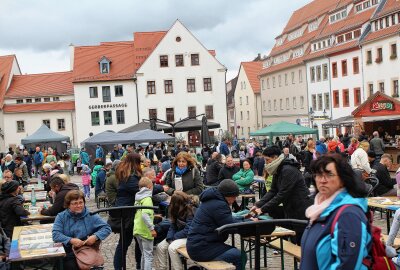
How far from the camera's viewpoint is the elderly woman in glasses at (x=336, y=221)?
11.9ft

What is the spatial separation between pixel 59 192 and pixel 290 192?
11.4ft

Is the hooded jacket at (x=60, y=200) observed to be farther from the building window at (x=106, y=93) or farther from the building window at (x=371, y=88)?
the building window at (x=106, y=93)

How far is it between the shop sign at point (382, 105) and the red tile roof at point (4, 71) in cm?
3844

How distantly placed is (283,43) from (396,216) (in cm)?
6079

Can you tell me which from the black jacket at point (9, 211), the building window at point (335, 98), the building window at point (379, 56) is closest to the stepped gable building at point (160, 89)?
the building window at point (335, 98)

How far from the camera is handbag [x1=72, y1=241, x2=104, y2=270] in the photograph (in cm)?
706

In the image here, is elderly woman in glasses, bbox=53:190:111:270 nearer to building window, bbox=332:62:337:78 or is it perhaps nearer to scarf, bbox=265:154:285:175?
scarf, bbox=265:154:285:175

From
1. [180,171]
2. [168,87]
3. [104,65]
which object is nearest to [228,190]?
[180,171]

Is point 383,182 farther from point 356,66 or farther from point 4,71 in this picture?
point 4,71

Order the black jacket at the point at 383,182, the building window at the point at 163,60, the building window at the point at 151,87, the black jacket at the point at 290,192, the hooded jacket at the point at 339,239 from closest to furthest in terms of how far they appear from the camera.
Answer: the hooded jacket at the point at 339,239, the black jacket at the point at 290,192, the black jacket at the point at 383,182, the building window at the point at 163,60, the building window at the point at 151,87

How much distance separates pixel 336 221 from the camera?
12.1 ft

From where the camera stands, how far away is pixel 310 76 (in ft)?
186

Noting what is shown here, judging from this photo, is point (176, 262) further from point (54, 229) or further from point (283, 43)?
point (283, 43)

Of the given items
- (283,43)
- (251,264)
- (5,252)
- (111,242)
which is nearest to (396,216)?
(251,264)
